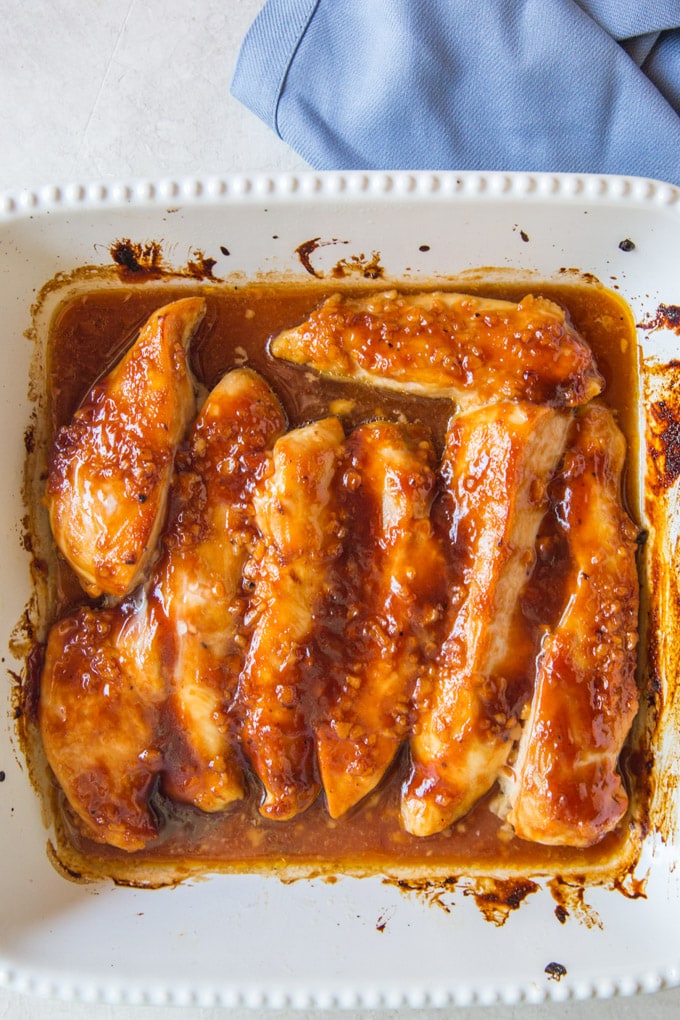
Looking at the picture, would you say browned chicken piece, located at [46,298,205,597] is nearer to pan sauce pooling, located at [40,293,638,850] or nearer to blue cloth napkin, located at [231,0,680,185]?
pan sauce pooling, located at [40,293,638,850]

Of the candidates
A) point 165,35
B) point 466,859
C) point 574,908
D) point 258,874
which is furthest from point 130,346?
point 574,908

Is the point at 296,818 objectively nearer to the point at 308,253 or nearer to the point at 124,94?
the point at 308,253

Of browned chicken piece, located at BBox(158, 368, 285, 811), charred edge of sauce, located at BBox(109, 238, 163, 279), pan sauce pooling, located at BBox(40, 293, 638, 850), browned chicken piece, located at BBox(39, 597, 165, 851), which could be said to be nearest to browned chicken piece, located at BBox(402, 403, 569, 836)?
pan sauce pooling, located at BBox(40, 293, 638, 850)

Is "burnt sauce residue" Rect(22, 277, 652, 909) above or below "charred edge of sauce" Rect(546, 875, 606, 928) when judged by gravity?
above

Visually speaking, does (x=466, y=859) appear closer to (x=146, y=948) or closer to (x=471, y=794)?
(x=471, y=794)

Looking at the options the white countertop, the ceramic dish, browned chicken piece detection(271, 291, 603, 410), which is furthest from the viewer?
the white countertop

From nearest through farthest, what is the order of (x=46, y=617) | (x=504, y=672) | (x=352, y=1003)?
(x=352, y=1003) < (x=504, y=672) < (x=46, y=617)
